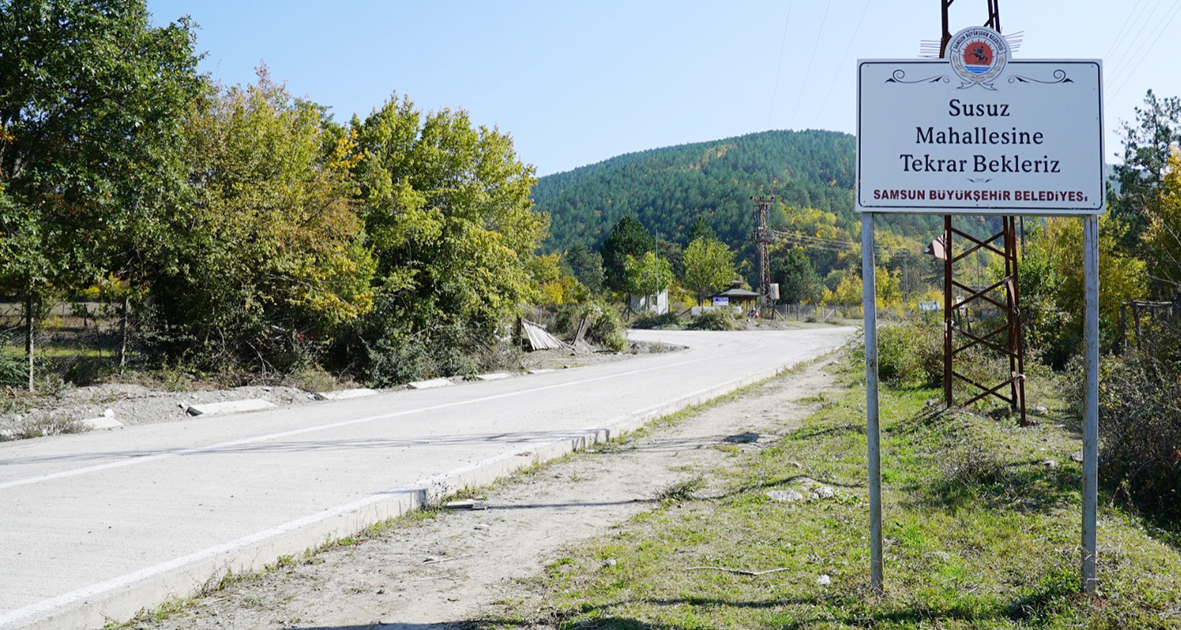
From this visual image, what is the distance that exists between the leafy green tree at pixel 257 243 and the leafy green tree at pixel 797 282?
85.8 m

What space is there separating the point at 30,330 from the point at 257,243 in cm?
402

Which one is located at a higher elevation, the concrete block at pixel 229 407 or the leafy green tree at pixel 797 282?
the leafy green tree at pixel 797 282

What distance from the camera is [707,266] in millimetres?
92312

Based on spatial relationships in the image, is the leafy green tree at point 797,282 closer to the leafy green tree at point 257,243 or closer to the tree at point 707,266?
the tree at point 707,266

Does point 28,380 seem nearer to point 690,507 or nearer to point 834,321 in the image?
point 690,507

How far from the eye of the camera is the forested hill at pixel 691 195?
147 metres

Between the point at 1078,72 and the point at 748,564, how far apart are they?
341cm

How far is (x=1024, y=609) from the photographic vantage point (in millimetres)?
4082

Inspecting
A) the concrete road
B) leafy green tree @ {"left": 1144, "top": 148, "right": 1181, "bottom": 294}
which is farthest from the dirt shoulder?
leafy green tree @ {"left": 1144, "top": 148, "right": 1181, "bottom": 294}

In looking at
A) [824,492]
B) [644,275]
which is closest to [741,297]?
[644,275]

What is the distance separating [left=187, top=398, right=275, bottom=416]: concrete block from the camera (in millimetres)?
13023

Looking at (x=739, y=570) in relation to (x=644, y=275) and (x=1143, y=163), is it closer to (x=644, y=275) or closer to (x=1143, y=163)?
(x=1143, y=163)

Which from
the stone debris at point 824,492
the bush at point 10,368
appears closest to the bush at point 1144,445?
the stone debris at point 824,492

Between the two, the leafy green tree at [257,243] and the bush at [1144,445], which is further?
the leafy green tree at [257,243]
